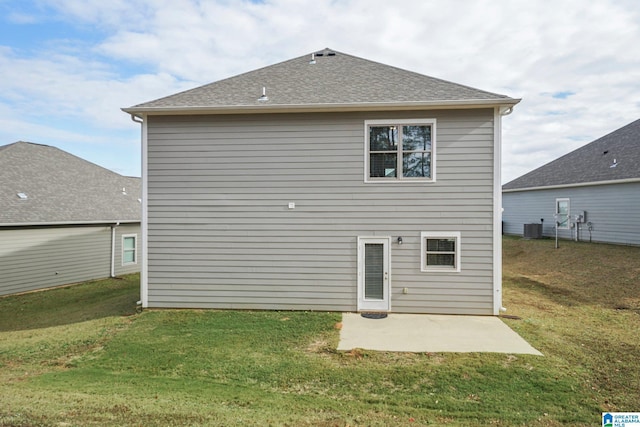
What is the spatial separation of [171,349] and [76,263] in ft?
31.0

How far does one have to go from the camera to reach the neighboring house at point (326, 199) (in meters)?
7.32

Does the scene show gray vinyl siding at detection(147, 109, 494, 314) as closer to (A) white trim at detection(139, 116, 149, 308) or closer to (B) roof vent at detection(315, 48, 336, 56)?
(A) white trim at detection(139, 116, 149, 308)

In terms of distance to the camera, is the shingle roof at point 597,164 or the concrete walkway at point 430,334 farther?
the shingle roof at point 597,164

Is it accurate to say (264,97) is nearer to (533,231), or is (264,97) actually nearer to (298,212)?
(298,212)

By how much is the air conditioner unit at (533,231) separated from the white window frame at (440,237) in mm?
13798

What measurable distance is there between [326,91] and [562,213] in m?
16.0

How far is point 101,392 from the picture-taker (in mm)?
3986

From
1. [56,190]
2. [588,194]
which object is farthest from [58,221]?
[588,194]

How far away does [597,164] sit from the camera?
16.4 meters

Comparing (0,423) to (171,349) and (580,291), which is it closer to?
(171,349)

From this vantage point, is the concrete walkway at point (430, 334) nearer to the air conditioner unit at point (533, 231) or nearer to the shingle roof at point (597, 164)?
the shingle roof at point (597, 164)

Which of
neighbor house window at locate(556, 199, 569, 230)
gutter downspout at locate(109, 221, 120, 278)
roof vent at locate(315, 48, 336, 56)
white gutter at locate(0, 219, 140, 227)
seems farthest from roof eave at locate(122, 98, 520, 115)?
neighbor house window at locate(556, 199, 569, 230)

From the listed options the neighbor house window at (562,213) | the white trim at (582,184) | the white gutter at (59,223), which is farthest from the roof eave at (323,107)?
the neighbor house window at (562,213)

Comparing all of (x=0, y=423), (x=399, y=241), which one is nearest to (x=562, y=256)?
(x=399, y=241)
